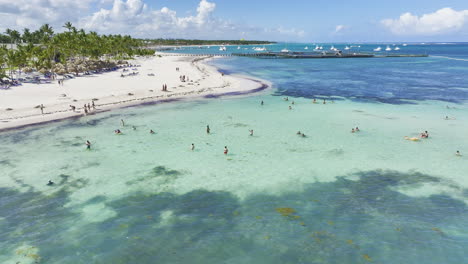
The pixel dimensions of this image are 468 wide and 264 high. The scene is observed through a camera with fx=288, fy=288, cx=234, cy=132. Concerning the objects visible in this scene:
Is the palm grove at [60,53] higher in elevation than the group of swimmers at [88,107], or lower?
higher

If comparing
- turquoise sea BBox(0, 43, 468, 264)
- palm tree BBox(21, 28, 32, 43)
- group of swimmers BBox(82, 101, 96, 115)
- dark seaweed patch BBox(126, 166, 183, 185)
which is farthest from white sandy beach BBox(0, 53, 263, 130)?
palm tree BBox(21, 28, 32, 43)

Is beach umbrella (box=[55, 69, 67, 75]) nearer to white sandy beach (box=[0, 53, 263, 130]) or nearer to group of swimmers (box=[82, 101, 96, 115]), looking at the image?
white sandy beach (box=[0, 53, 263, 130])

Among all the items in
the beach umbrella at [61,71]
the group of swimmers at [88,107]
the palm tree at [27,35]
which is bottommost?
the group of swimmers at [88,107]

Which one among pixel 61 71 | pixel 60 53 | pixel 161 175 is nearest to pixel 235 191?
pixel 161 175

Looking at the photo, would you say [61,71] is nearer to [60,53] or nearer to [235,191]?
[60,53]

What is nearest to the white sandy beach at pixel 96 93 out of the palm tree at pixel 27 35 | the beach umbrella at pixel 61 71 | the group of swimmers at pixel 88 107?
the group of swimmers at pixel 88 107

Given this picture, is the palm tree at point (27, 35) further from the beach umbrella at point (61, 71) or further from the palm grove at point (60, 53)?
the beach umbrella at point (61, 71)
